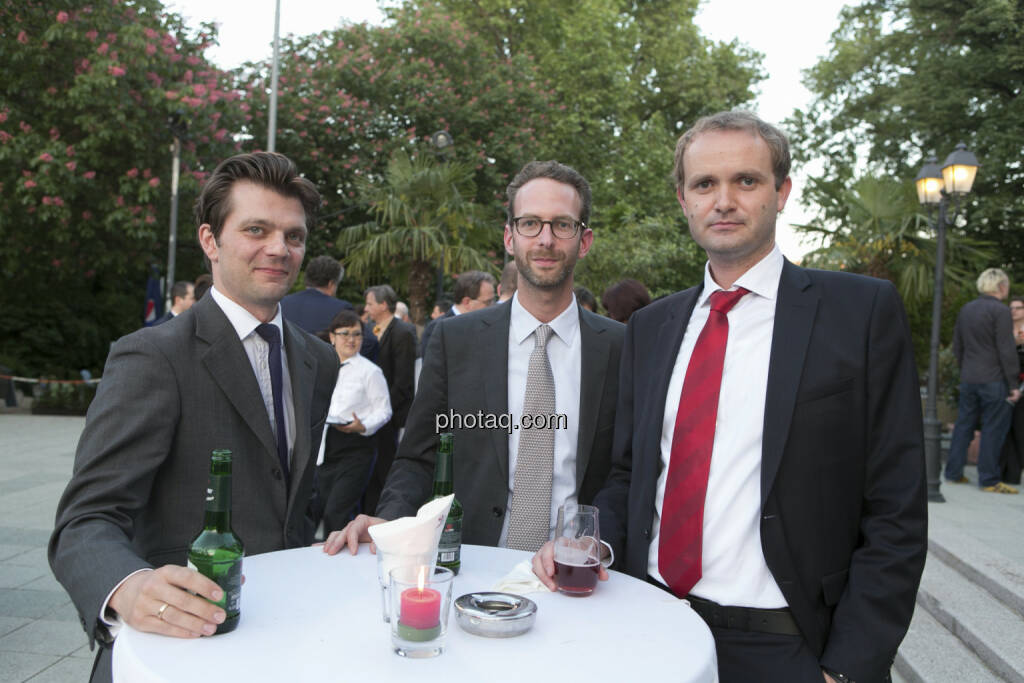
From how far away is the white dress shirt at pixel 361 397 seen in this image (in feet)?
17.7

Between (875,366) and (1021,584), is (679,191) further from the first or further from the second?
(1021,584)

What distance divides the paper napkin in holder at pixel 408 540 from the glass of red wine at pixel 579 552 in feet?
1.38

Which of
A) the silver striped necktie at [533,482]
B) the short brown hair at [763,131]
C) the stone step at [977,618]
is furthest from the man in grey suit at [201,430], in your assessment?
the stone step at [977,618]

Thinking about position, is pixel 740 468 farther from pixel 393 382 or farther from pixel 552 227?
pixel 393 382

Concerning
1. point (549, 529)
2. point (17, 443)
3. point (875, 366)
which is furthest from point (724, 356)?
point (17, 443)

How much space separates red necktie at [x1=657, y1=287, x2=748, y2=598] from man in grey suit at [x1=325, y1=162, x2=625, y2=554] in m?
0.52

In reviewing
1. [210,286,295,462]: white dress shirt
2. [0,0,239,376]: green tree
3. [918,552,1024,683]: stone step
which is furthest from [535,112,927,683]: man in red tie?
[0,0,239,376]: green tree

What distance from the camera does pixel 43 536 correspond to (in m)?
5.72

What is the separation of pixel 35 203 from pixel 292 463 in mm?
12200

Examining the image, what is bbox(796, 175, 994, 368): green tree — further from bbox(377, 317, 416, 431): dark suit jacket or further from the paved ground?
bbox(377, 317, 416, 431): dark suit jacket

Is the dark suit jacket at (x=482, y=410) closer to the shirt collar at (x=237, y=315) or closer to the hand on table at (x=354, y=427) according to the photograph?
the shirt collar at (x=237, y=315)

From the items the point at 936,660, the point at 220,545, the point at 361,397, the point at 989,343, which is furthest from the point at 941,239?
the point at 220,545

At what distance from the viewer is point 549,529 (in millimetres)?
2479

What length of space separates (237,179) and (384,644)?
54.8 inches
